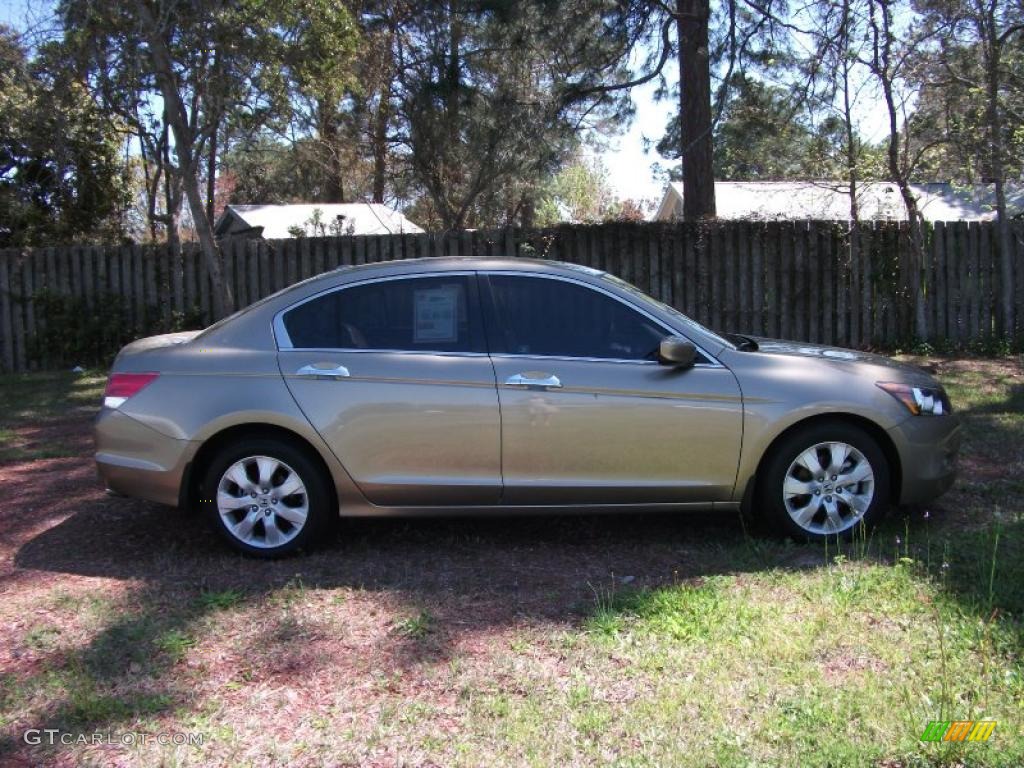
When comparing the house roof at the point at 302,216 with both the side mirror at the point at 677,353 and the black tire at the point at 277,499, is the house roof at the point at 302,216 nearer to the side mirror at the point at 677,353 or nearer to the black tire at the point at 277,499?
the black tire at the point at 277,499

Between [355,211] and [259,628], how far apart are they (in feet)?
76.9

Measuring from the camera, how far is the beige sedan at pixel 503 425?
5.07 metres

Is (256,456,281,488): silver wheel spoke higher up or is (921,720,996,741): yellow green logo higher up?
(256,456,281,488): silver wheel spoke

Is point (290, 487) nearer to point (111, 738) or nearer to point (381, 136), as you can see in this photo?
point (111, 738)

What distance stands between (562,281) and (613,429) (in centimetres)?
93

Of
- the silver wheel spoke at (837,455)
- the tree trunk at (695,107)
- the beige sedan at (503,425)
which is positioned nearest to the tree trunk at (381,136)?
the tree trunk at (695,107)

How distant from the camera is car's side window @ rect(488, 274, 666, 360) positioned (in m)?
5.21

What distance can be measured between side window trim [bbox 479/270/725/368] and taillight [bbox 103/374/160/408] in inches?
75.3

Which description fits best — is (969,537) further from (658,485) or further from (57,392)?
(57,392)

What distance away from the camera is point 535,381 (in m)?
5.06

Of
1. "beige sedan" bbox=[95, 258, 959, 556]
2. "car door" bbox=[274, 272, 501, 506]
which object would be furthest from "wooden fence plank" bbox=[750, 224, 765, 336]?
"car door" bbox=[274, 272, 501, 506]

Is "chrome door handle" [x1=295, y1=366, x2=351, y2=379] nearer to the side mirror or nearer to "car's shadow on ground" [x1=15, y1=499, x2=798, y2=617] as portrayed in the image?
"car's shadow on ground" [x1=15, y1=499, x2=798, y2=617]

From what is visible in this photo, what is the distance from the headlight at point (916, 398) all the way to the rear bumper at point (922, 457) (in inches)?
1.6

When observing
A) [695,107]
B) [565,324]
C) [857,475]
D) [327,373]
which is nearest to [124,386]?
[327,373]
